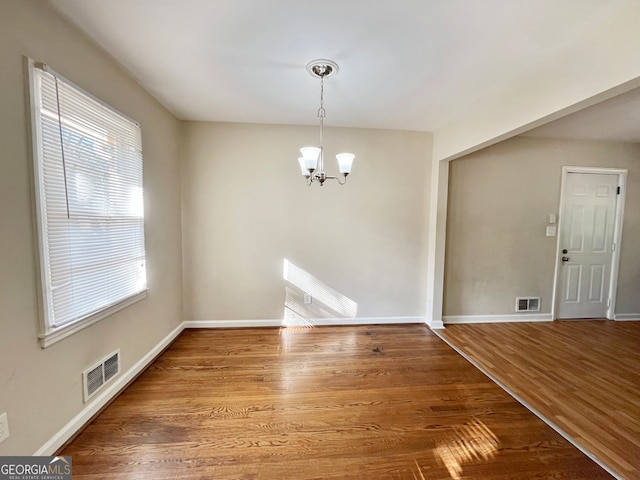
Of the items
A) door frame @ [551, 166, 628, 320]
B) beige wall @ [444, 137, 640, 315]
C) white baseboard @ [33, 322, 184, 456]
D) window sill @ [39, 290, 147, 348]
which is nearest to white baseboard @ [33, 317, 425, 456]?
white baseboard @ [33, 322, 184, 456]

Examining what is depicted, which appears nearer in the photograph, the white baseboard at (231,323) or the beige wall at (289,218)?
the beige wall at (289,218)

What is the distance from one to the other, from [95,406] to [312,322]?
2.22 m

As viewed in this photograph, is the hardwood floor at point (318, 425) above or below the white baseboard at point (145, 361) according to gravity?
below

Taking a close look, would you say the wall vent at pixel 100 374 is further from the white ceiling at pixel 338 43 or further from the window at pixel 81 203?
the white ceiling at pixel 338 43

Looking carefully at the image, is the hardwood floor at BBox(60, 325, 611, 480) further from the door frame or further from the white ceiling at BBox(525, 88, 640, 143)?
the white ceiling at BBox(525, 88, 640, 143)

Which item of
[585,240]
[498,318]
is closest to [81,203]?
[498,318]

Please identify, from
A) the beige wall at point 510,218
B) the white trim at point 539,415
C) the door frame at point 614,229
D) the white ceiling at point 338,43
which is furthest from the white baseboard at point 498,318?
the white ceiling at point 338,43

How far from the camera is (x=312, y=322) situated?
348 centimetres

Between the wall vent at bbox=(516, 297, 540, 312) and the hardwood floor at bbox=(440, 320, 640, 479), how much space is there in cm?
21

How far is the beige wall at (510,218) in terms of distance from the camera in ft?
11.5

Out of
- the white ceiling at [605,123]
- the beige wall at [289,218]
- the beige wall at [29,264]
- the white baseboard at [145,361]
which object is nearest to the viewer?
the beige wall at [29,264]

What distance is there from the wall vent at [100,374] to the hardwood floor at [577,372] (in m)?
3.22

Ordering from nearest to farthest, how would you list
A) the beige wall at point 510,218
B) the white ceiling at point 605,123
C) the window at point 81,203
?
the window at point 81,203 → the white ceiling at point 605,123 → the beige wall at point 510,218

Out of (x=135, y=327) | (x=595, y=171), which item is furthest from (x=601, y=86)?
(x=135, y=327)
